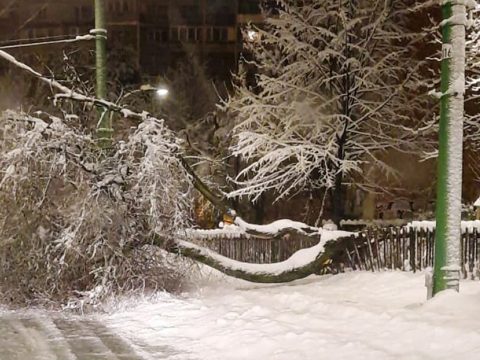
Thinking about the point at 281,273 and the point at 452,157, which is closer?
the point at 452,157

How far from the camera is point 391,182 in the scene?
24.3m

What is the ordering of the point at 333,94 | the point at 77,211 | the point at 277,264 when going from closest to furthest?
the point at 77,211 < the point at 277,264 < the point at 333,94

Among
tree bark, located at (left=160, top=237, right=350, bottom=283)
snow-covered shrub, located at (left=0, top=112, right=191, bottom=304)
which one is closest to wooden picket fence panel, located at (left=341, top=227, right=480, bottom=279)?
tree bark, located at (left=160, top=237, right=350, bottom=283)

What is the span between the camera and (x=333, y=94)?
55.2ft

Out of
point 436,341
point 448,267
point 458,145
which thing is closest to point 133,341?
point 436,341

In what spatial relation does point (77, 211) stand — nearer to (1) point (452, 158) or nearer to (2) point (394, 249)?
(1) point (452, 158)

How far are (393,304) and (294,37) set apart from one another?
852cm

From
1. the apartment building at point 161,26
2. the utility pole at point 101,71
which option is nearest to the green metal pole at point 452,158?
the utility pole at point 101,71

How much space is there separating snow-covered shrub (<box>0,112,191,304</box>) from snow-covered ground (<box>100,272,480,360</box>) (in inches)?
35.3

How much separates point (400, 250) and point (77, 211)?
21.0 ft

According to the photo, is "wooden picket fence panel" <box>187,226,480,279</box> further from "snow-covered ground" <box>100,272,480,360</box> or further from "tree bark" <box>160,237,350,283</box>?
"snow-covered ground" <box>100,272,480,360</box>

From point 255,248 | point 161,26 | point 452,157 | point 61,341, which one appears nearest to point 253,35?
point 255,248

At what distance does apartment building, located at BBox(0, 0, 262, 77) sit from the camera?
43156mm

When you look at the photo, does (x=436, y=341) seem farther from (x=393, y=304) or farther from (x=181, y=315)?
(x=181, y=315)
